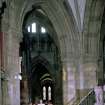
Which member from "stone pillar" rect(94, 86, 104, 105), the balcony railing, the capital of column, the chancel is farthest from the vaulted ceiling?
"stone pillar" rect(94, 86, 104, 105)

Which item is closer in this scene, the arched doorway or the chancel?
the chancel

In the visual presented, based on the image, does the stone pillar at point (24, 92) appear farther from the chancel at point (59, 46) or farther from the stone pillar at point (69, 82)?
the stone pillar at point (69, 82)

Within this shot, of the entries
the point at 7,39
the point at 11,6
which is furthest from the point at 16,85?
the point at 11,6

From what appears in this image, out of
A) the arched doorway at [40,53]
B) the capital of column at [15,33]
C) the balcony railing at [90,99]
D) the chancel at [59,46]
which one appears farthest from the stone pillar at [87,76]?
the arched doorway at [40,53]

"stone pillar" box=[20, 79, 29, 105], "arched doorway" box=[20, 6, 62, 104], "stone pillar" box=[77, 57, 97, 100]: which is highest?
"arched doorway" box=[20, 6, 62, 104]

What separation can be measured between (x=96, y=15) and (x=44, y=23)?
8.36m

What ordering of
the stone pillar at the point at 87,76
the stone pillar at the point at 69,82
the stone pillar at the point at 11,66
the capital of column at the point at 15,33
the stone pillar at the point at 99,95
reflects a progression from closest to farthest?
the stone pillar at the point at 99,95
the stone pillar at the point at 11,66
the capital of column at the point at 15,33
the stone pillar at the point at 87,76
the stone pillar at the point at 69,82

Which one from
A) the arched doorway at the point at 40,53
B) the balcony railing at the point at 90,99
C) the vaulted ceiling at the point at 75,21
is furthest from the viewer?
the arched doorway at the point at 40,53

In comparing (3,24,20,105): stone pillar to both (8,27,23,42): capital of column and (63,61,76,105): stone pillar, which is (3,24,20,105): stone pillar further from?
(63,61,76,105): stone pillar

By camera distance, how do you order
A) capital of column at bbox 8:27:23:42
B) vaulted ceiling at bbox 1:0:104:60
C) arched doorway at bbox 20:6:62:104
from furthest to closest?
arched doorway at bbox 20:6:62:104
vaulted ceiling at bbox 1:0:104:60
capital of column at bbox 8:27:23:42

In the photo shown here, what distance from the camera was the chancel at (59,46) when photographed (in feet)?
→ 79.9

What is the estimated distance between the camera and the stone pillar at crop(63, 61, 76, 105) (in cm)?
3055

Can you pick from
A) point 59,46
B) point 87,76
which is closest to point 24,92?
point 59,46

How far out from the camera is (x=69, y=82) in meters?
30.7
